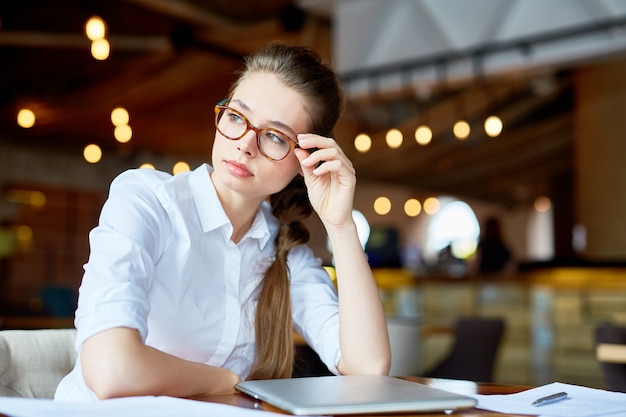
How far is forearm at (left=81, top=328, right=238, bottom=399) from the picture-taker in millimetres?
1102

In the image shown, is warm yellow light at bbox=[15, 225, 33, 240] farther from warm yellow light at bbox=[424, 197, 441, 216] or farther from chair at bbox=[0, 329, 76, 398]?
warm yellow light at bbox=[424, 197, 441, 216]

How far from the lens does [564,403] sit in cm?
114

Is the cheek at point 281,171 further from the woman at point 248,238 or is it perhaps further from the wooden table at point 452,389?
the wooden table at point 452,389

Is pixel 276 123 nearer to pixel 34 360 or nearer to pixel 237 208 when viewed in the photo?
pixel 237 208

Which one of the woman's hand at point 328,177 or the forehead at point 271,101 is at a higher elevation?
the forehead at point 271,101

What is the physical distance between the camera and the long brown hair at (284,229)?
5.07 feet

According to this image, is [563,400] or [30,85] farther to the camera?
[30,85]

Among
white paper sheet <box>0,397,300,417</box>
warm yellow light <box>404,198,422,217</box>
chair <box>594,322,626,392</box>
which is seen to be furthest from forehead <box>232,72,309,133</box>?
warm yellow light <box>404,198,422,217</box>

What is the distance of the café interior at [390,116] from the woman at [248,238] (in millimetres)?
314

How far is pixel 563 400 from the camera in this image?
117 centimetres

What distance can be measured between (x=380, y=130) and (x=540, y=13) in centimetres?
620

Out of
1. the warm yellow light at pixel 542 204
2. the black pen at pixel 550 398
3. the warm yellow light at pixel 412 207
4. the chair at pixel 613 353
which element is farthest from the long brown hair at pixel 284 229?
the warm yellow light at pixel 542 204

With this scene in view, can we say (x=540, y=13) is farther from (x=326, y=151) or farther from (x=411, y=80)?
(x=326, y=151)

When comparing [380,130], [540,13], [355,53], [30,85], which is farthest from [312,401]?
[380,130]
